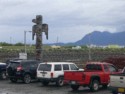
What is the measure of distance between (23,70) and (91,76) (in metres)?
7.39

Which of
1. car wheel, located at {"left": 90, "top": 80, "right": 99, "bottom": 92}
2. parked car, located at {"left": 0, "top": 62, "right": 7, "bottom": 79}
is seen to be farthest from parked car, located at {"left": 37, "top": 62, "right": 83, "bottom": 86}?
parked car, located at {"left": 0, "top": 62, "right": 7, "bottom": 79}

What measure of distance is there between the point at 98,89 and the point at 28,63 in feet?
23.8

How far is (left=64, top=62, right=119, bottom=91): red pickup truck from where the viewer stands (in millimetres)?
22016

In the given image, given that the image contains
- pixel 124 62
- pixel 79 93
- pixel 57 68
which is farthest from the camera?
pixel 124 62

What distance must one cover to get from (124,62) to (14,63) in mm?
10776

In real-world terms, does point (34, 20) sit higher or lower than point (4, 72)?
higher

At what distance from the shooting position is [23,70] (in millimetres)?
28156

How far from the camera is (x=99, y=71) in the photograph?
2325 cm

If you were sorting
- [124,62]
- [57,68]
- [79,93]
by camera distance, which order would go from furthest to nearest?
[124,62] → [57,68] → [79,93]

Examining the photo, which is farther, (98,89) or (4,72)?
(4,72)

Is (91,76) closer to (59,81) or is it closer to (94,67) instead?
(94,67)

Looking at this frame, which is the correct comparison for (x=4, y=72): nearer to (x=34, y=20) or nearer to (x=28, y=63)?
(x=28, y=63)

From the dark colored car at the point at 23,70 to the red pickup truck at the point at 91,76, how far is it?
5.77 m

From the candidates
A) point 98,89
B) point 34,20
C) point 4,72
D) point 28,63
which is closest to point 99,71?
point 98,89
